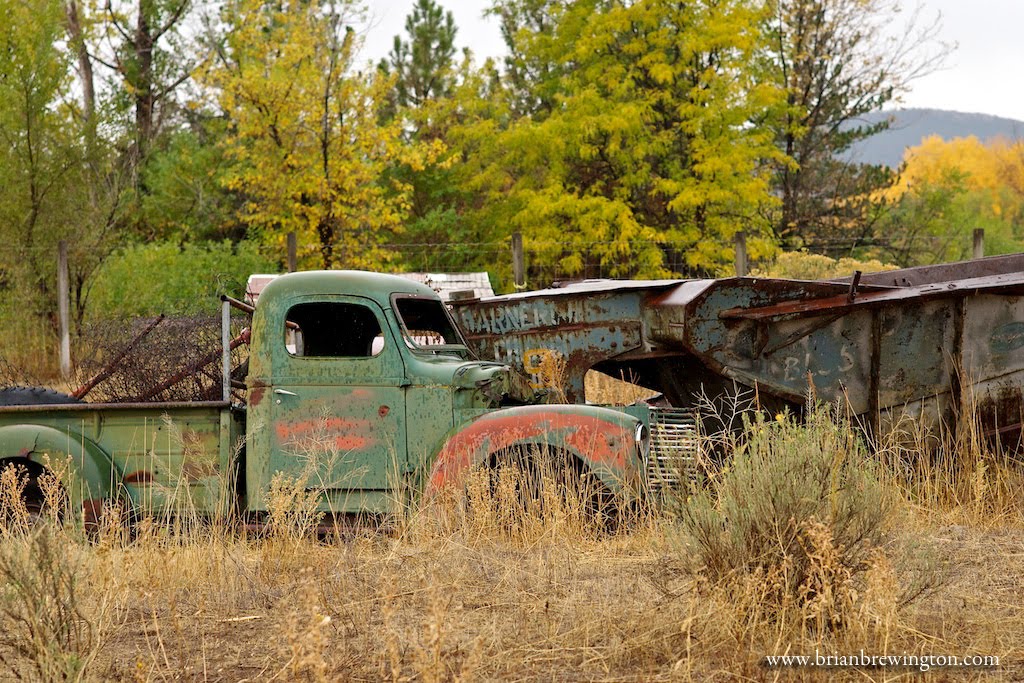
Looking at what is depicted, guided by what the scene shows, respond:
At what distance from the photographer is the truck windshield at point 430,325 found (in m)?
7.28

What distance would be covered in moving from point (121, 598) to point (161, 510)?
68.6 inches

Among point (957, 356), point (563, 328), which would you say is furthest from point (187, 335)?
point (957, 356)

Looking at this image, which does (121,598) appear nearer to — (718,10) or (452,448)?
(452,448)

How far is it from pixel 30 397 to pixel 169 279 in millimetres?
13408

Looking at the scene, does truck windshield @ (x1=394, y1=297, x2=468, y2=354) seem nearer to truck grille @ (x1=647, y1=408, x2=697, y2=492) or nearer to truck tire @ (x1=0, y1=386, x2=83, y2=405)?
truck grille @ (x1=647, y1=408, x2=697, y2=492)

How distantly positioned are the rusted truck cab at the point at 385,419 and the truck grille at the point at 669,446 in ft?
0.28

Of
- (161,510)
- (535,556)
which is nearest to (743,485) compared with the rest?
(535,556)

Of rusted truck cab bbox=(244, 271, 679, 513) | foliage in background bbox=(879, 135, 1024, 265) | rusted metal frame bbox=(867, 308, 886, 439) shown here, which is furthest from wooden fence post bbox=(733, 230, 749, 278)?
rusted truck cab bbox=(244, 271, 679, 513)

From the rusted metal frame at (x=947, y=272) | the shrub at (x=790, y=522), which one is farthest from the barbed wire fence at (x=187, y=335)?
the shrub at (x=790, y=522)

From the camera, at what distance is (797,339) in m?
7.70

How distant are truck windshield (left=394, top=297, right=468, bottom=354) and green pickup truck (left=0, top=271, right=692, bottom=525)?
1.22ft

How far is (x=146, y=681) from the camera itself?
4004mm

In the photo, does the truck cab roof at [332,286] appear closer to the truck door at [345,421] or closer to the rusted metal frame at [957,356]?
the truck door at [345,421]

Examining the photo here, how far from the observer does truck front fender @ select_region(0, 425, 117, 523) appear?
655 cm
